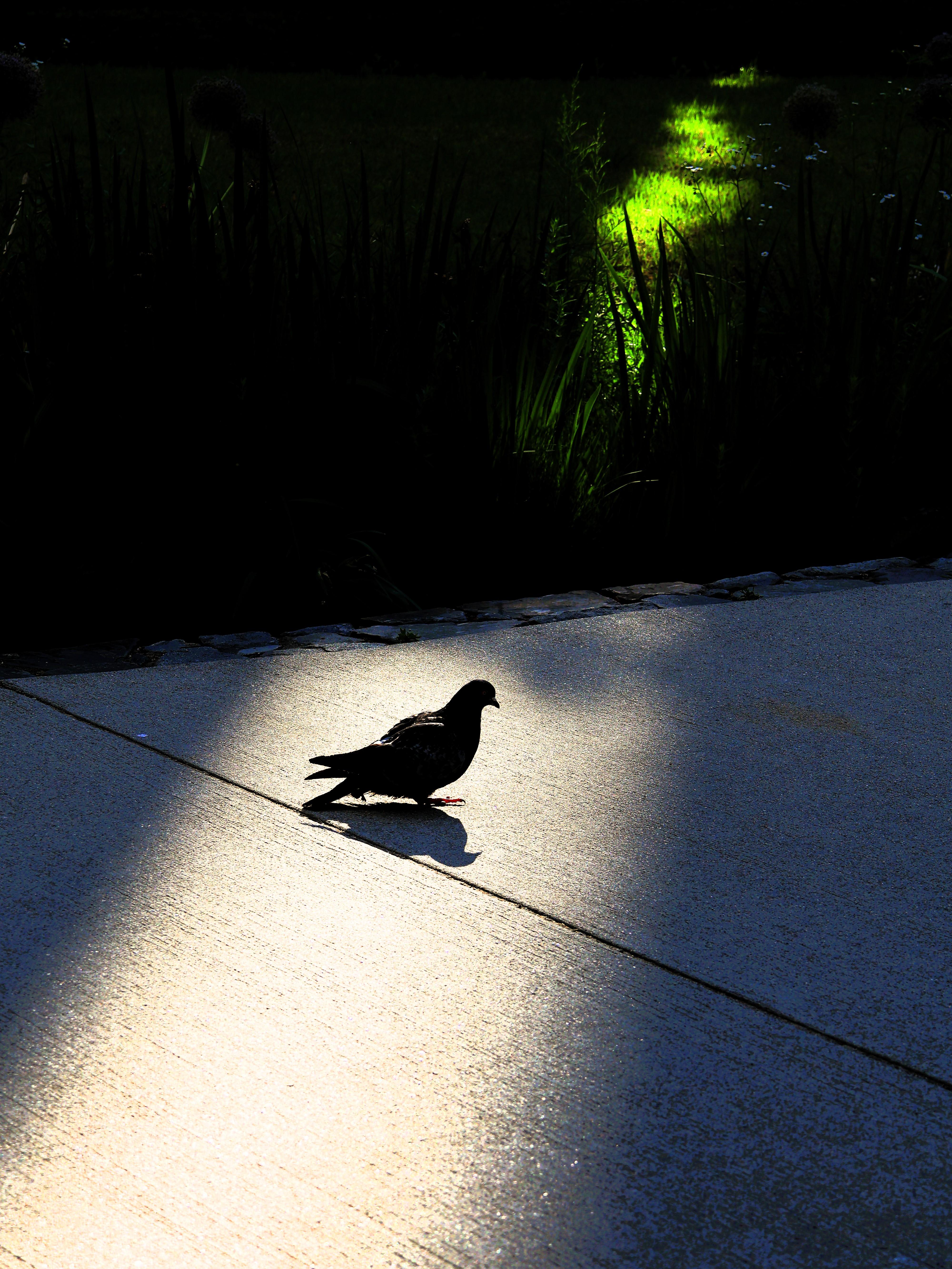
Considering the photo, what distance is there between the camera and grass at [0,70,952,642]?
14.4 ft

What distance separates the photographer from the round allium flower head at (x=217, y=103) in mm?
6305

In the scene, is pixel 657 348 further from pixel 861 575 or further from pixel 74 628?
pixel 74 628

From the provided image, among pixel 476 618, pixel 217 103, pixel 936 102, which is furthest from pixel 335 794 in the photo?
pixel 936 102

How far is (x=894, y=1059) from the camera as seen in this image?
2078 millimetres

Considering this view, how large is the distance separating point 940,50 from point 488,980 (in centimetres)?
672

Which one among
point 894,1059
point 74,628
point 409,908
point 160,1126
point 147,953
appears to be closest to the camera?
point 160,1126

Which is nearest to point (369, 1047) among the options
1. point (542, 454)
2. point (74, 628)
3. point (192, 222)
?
point (74, 628)

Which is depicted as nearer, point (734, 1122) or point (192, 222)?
point (734, 1122)

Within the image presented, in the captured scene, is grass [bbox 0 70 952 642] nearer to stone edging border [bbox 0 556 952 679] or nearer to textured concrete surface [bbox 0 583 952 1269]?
stone edging border [bbox 0 556 952 679]

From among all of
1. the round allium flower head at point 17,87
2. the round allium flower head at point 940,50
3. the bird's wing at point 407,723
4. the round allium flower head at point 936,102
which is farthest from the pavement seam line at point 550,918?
the round allium flower head at point 940,50

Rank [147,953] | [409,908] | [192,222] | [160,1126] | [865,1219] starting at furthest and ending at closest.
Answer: [192,222]
[409,908]
[147,953]
[160,1126]
[865,1219]

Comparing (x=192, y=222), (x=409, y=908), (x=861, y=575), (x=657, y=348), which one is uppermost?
(x=192, y=222)

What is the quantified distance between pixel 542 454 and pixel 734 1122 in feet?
10.3

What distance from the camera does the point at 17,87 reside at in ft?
19.2
